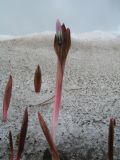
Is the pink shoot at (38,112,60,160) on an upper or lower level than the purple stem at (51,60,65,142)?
lower

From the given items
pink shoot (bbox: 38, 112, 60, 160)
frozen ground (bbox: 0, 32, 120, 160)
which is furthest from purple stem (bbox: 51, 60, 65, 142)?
frozen ground (bbox: 0, 32, 120, 160)

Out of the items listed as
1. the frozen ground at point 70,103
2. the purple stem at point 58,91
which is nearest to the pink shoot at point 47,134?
the purple stem at point 58,91

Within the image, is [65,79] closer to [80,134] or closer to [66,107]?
[66,107]

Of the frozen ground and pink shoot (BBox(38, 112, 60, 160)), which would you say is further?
the frozen ground

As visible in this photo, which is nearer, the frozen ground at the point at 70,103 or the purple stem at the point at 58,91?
the purple stem at the point at 58,91

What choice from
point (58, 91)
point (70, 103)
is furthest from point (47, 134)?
point (70, 103)

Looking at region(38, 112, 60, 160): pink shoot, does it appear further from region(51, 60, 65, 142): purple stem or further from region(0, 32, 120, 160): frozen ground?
region(0, 32, 120, 160): frozen ground

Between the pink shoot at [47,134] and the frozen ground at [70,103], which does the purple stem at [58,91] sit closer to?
the pink shoot at [47,134]

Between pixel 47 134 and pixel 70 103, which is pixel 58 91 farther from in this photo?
pixel 70 103
